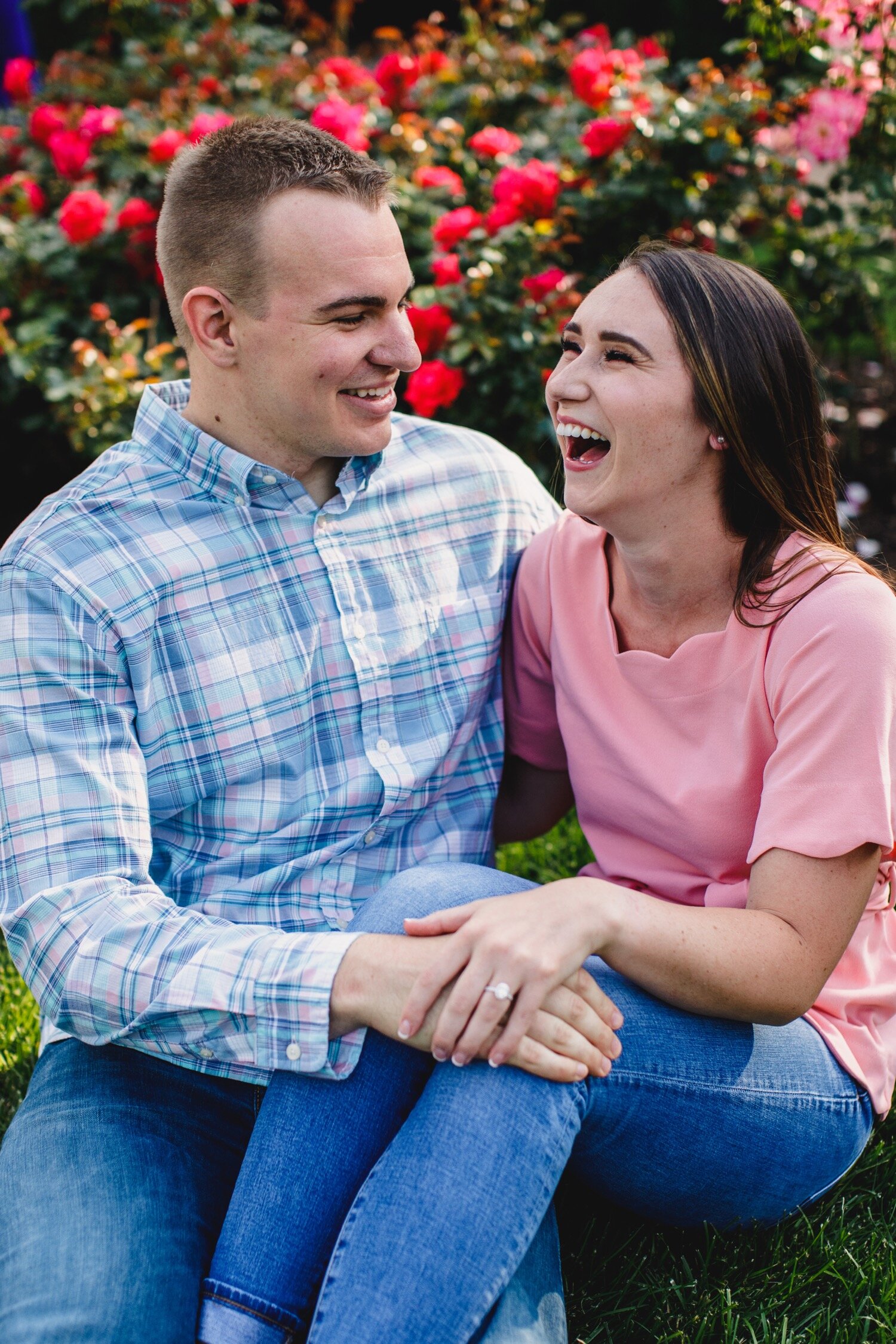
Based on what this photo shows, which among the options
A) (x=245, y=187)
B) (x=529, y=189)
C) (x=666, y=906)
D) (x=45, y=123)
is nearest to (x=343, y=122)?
(x=529, y=189)

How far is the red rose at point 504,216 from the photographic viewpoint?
12.2 ft

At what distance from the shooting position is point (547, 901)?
73.4 inches

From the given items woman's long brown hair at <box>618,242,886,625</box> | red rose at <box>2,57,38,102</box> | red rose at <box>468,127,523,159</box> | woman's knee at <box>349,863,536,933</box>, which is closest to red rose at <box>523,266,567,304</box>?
red rose at <box>468,127,523,159</box>

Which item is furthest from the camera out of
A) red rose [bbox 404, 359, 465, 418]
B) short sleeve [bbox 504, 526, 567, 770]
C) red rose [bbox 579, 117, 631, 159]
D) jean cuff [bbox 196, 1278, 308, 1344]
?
red rose [bbox 579, 117, 631, 159]

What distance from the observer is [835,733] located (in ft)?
6.23

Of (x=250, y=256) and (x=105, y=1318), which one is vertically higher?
(x=250, y=256)

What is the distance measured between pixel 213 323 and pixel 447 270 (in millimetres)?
1333

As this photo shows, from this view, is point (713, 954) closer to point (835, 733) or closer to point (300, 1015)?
point (835, 733)

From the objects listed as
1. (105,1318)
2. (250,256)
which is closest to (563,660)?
(250,256)

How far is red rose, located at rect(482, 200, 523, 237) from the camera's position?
3717 mm

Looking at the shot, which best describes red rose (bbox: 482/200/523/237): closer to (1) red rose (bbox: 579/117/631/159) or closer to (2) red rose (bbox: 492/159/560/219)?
(2) red rose (bbox: 492/159/560/219)

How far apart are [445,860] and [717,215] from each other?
105 inches

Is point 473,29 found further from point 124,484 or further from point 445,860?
point 445,860

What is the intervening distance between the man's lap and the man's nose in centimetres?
137
